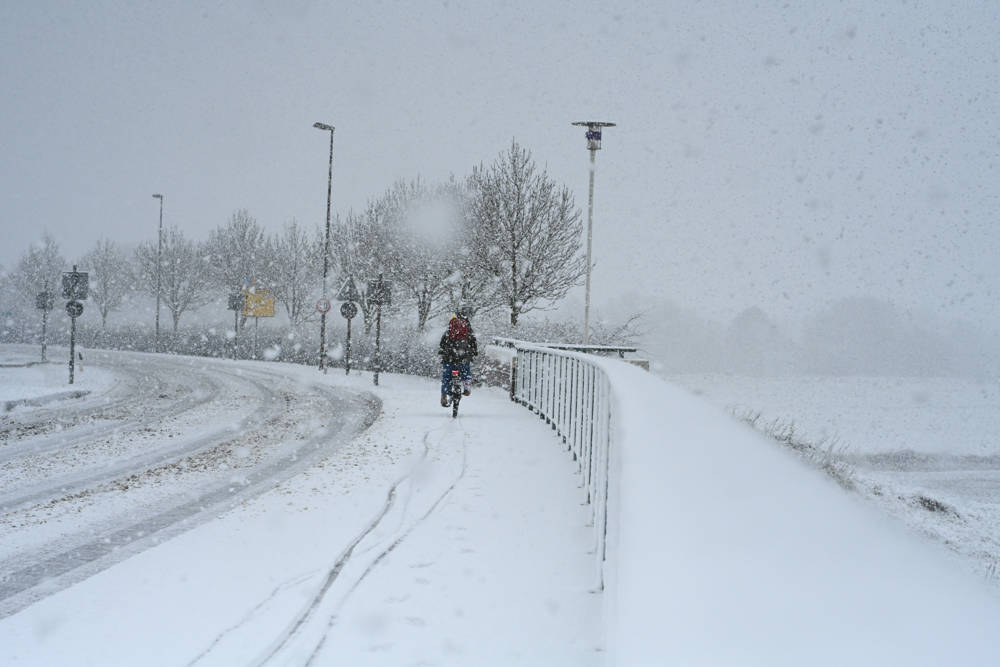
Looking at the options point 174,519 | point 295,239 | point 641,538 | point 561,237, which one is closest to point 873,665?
point 641,538

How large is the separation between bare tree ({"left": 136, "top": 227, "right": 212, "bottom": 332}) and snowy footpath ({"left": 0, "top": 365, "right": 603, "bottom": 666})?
177 ft

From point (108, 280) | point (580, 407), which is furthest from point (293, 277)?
point (580, 407)

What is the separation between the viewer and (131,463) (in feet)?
27.6

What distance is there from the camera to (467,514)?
5961 mm

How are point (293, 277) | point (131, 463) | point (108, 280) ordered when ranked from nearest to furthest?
1. point (131, 463)
2. point (293, 277)
3. point (108, 280)

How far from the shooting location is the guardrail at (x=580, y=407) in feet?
15.7

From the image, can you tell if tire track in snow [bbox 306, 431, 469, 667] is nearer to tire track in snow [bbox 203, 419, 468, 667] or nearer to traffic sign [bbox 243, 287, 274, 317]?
tire track in snow [bbox 203, 419, 468, 667]

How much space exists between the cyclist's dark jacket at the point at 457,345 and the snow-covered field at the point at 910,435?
203 inches

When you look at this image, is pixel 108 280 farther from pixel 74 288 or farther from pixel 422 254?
pixel 74 288

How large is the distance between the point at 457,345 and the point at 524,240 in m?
18.6

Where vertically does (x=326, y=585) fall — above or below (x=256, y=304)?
below

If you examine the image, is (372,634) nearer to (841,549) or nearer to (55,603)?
(55,603)

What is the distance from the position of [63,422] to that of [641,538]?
494 inches

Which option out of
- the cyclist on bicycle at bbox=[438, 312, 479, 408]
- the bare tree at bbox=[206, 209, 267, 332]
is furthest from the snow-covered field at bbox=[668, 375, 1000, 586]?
the bare tree at bbox=[206, 209, 267, 332]
